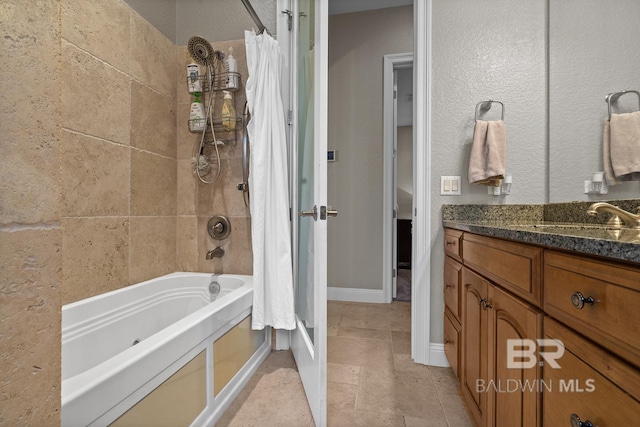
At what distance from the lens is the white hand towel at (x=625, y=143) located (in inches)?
42.4

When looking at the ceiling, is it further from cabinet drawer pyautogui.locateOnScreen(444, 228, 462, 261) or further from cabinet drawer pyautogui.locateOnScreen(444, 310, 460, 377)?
cabinet drawer pyautogui.locateOnScreen(444, 310, 460, 377)

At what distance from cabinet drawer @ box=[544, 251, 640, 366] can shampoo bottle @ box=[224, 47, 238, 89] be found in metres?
1.89

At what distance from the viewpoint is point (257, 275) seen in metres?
1.60

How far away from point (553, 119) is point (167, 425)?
2260 mm

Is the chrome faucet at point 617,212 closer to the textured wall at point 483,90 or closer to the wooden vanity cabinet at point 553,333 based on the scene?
the wooden vanity cabinet at point 553,333

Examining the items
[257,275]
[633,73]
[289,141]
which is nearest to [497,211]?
[633,73]

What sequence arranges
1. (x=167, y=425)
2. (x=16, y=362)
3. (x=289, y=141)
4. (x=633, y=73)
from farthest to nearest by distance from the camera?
(x=289, y=141)
(x=633, y=73)
(x=167, y=425)
(x=16, y=362)

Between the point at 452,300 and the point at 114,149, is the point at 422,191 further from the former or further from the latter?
the point at 114,149

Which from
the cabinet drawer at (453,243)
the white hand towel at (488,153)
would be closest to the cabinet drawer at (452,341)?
the cabinet drawer at (453,243)

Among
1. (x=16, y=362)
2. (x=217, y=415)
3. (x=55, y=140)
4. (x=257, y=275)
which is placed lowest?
(x=217, y=415)

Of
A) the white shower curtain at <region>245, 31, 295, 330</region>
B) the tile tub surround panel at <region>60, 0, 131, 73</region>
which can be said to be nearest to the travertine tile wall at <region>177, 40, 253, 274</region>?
the white shower curtain at <region>245, 31, 295, 330</region>

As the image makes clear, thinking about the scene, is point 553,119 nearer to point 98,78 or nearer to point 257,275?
point 257,275

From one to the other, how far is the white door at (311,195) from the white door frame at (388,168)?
51.5 inches

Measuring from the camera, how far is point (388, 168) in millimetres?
2795
